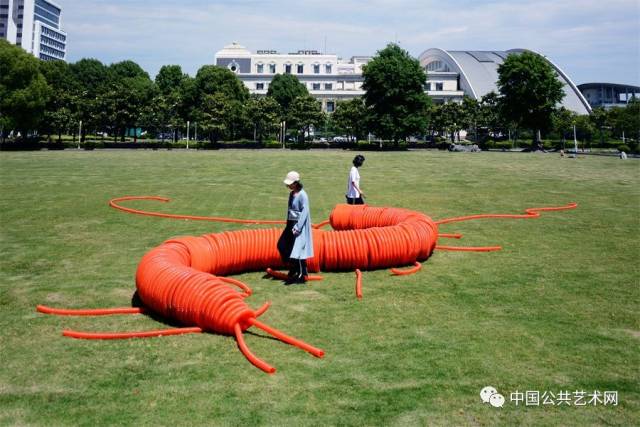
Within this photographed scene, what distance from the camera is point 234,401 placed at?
521cm

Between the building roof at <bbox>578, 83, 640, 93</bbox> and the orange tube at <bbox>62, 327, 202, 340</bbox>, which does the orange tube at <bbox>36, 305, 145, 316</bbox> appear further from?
the building roof at <bbox>578, 83, 640, 93</bbox>

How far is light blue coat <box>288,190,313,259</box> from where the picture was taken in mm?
9148

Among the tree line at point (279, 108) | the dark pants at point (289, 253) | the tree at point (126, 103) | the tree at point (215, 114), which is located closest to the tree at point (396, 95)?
the tree line at point (279, 108)

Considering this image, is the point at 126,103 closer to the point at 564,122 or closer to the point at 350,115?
the point at 350,115

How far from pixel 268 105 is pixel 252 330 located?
79320mm

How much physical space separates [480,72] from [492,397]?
462ft

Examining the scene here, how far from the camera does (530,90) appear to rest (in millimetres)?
73188

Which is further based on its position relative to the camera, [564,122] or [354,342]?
[564,122]

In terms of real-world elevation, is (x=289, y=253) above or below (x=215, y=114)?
below

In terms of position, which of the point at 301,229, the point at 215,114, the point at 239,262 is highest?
the point at 215,114

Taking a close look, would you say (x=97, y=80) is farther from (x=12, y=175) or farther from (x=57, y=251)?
(x=57, y=251)

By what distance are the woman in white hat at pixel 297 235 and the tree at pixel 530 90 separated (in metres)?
72.1

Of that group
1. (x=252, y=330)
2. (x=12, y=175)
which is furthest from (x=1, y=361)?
(x=12, y=175)

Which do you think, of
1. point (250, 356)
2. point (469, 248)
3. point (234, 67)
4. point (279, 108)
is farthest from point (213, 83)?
point (250, 356)
